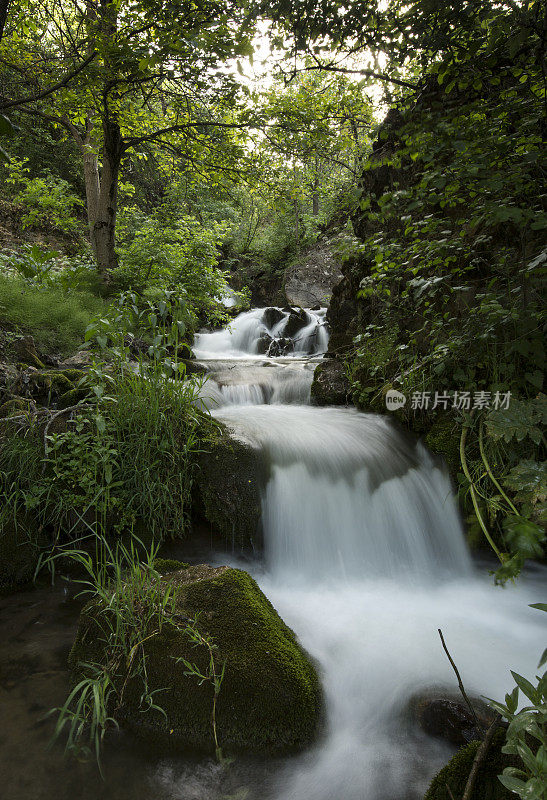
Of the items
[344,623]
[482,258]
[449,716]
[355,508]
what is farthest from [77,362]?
[449,716]

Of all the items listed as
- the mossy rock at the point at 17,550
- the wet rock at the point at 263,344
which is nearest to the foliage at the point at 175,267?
the wet rock at the point at 263,344

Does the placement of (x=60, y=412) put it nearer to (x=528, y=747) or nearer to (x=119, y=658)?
(x=119, y=658)

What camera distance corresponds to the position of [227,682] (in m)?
1.75

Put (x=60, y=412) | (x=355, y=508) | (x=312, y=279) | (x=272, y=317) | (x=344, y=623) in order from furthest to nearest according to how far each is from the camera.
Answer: (x=312, y=279) < (x=272, y=317) < (x=355, y=508) < (x=60, y=412) < (x=344, y=623)

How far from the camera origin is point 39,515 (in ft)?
9.21

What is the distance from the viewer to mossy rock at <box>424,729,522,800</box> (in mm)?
1179

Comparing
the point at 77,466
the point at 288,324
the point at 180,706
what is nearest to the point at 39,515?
the point at 77,466

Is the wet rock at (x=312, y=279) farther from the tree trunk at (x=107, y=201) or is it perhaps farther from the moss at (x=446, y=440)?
the moss at (x=446, y=440)

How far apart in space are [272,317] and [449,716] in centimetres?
1079

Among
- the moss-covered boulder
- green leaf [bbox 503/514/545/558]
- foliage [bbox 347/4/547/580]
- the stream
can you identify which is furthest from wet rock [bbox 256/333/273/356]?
green leaf [bbox 503/514/545/558]

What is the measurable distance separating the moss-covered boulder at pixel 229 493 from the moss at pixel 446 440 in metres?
1.74

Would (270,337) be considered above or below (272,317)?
below

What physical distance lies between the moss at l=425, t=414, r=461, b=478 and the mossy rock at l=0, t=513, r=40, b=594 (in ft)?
11.2

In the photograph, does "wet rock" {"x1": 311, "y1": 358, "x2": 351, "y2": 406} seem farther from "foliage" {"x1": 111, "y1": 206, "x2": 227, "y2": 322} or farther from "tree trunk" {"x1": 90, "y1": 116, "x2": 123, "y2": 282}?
"tree trunk" {"x1": 90, "y1": 116, "x2": 123, "y2": 282}
